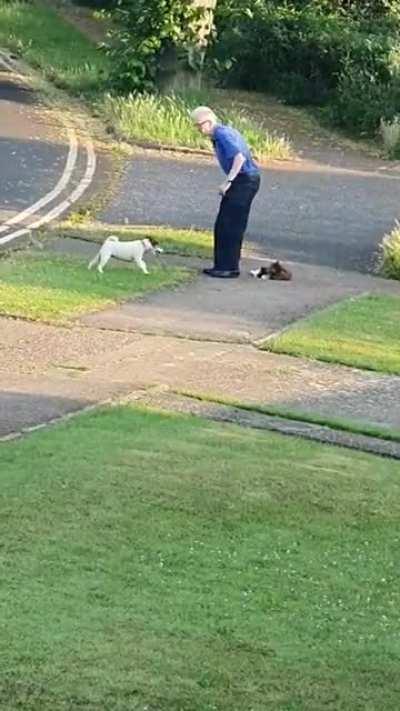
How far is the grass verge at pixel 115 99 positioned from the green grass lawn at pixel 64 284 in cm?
998

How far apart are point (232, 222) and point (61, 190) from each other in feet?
18.7

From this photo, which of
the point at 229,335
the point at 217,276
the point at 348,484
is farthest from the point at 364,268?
the point at 348,484

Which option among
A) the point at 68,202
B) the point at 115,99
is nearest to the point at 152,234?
the point at 68,202

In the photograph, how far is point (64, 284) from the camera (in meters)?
15.1

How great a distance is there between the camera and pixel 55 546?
684cm

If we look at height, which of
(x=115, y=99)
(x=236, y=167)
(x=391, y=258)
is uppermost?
(x=236, y=167)

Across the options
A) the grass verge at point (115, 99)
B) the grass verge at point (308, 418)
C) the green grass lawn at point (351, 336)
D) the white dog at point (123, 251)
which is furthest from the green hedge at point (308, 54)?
the grass verge at point (308, 418)

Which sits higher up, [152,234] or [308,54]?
[308,54]

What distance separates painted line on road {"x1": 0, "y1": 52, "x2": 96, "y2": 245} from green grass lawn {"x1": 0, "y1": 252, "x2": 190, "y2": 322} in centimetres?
156

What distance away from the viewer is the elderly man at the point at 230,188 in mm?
15953

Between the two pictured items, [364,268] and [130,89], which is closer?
[364,268]

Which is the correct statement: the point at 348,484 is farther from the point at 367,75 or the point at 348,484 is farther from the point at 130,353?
the point at 367,75

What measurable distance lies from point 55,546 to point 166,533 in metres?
0.62

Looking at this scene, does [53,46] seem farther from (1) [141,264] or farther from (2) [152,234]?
(1) [141,264]
